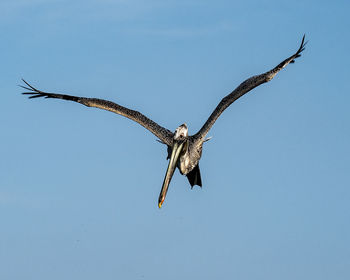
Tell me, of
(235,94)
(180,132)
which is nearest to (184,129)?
(180,132)

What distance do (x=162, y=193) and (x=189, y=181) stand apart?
16.6 ft

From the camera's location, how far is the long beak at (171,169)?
2586 centimetres

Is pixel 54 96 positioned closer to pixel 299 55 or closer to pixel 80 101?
pixel 80 101

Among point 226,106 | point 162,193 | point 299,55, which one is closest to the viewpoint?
point 162,193

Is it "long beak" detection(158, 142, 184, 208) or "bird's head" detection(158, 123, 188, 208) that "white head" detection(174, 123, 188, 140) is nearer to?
"bird's head" detection(158, 123, 188, 208)

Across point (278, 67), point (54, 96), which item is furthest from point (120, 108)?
point (278, 67)

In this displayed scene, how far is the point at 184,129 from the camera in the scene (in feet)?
92.2

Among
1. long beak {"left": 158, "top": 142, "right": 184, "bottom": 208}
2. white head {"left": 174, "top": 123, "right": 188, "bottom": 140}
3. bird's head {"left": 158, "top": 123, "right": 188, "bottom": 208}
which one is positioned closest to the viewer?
long beak {"left": 158, "top": 142, "right": 184, "bottom": 208}

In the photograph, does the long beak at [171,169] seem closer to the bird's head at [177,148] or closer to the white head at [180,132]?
the bird's head at [177,148]

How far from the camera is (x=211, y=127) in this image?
92.5 ft

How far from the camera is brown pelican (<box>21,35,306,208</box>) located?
2777cm

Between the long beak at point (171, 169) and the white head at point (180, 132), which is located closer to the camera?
the long beak at point (171, 169)

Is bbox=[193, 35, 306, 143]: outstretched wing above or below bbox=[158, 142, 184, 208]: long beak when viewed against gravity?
above

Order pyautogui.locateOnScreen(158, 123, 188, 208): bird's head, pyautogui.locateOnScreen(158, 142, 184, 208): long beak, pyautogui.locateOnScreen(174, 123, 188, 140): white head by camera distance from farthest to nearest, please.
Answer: pyautogui.locateOnScreen(174, 123, 188, 140): white head
pyautogui.locateOnScreen(158, 123, 188, 208): bird's head
pyautogui.locateOnScreen(158, 142, 184, 208): long beak
